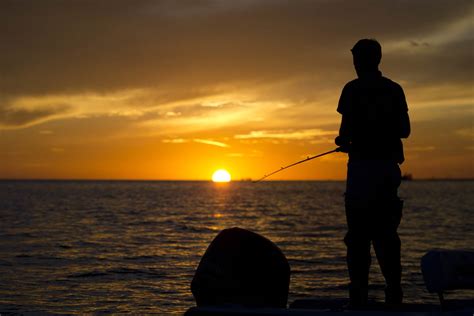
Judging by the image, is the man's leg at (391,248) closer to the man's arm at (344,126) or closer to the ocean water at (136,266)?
the man's arm at (344,126)

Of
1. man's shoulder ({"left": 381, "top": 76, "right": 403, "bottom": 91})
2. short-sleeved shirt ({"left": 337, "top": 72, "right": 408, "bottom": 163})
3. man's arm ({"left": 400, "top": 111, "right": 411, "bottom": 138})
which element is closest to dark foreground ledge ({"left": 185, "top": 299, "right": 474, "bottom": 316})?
short-sleeved shirt ({"left": 337, "top": 72, "right": 408, "bottom": 163})

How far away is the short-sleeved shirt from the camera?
5836 millimetres

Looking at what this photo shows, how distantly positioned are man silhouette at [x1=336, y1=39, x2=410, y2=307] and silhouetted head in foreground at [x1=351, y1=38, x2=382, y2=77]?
0.04ft

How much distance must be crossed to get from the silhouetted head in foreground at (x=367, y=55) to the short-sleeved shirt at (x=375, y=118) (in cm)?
11

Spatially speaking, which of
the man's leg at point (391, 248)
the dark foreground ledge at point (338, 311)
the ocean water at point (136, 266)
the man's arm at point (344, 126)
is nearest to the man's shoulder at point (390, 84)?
the man's arm at point (344, 126)

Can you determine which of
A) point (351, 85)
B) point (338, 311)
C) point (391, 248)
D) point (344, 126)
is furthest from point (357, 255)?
point (351, 85)

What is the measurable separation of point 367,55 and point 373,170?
1.26m

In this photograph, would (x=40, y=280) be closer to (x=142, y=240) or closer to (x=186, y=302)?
(x=186, y=302)

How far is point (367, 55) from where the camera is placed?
5.95 m

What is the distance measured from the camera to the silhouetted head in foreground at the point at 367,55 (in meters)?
5.95

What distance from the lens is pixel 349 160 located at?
19.8 ft

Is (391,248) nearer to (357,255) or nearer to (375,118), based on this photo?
(357,255)

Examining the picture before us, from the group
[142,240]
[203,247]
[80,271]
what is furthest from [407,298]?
[142,240]

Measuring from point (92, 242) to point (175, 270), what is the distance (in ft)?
29.1
